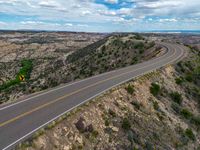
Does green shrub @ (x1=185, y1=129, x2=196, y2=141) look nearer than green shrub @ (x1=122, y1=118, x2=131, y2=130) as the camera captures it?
No

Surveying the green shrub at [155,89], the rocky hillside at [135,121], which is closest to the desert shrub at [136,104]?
the rocky hillside at [135,121]

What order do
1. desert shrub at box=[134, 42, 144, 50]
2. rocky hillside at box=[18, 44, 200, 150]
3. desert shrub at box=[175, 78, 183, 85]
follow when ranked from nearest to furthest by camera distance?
rocky hillside at box=[18, 44, 200, 150] → desert shrub at box=[175, 78, 183, 85] → desert shrub at box=[134, 42, 144, 50]

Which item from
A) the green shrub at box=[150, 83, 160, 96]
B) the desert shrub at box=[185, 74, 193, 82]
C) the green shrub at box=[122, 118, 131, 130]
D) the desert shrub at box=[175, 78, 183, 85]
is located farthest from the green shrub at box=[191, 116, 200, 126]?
the desert shrub at box=[185, 74, 193, 82]

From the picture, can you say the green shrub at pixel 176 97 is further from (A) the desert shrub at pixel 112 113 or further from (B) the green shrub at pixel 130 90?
(A) the desert shrub at pixel 112 113

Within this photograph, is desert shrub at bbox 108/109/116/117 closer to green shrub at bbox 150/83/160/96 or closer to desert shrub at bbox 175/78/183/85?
green shrub at bbox 150/83/160/96

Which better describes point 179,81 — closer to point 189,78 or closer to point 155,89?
point 189,78

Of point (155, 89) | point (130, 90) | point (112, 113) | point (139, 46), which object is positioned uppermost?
point (112, 113)

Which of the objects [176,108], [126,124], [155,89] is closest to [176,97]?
[176,108]

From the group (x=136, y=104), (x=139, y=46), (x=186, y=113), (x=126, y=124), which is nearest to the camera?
(x=126, y=124)

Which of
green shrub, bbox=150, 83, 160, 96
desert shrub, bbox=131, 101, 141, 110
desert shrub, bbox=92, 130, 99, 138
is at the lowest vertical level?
green shrub, bbox=150, 83, 160, 96
